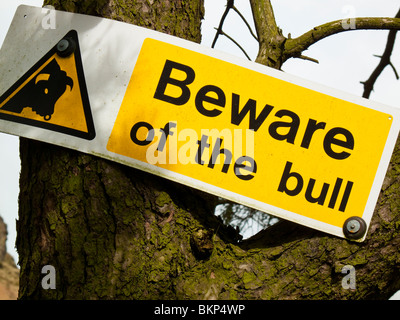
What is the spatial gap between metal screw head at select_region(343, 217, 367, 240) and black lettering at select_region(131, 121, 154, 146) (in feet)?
2.23

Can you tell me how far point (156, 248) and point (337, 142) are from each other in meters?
0.67

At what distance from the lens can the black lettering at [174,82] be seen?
1438 mm

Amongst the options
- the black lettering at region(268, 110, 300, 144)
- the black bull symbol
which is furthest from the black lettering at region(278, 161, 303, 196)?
the black bull symbol

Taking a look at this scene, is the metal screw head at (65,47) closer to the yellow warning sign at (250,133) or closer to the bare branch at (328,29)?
the yellow warning sign at (250,133)

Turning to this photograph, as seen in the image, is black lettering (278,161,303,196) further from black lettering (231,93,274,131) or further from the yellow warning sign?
black lettering (231,93,274,131)

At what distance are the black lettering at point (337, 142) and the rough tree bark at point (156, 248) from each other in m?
0.14

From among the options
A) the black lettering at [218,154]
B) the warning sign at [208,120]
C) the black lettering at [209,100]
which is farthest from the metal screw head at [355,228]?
the black lettering at [209,100]

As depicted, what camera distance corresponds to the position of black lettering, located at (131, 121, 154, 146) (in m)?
1.42

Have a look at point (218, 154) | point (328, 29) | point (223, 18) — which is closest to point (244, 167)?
point (218, 154)

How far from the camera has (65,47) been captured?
57.6 inches

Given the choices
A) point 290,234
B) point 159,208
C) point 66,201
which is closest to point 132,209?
point 159,208

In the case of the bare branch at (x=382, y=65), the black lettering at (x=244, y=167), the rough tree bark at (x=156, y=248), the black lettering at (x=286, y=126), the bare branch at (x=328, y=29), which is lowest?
the rough tree bark at (x=156, y=248)

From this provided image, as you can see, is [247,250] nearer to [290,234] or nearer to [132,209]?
A: [290,234]
